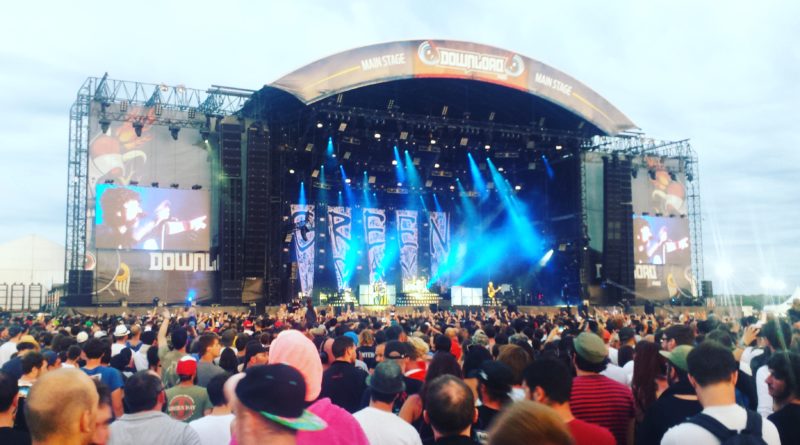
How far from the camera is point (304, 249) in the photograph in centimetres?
3434

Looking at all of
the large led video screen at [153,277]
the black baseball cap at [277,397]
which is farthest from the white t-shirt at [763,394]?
the large led video screen at [153,277]

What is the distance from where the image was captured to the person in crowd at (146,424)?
12.2ft

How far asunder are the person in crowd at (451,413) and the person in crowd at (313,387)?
0.39 m

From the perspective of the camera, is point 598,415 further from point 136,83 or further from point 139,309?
point 136,83

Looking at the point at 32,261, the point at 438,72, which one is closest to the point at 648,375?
the point at 438,72

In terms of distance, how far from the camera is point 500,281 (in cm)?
3922

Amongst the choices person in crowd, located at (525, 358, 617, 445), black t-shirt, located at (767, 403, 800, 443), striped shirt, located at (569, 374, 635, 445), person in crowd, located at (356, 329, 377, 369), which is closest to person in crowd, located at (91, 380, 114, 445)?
person in crowd, located at (525, 358, 617, 445)

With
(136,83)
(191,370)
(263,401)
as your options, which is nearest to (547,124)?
(136,83)

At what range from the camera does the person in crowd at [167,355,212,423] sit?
508 cm

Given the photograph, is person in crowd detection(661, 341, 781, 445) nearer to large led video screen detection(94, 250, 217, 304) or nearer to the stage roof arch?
the stage roof arch

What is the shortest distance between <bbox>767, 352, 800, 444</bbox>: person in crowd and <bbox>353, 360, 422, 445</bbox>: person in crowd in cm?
206

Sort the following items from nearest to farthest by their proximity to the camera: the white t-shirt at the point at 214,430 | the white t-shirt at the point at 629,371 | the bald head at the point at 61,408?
the bald head at the point at 61,408 < the white t-shirt at the point at 214,430 < the white t-shirt at the point at 629,371

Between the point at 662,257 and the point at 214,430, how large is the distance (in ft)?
117

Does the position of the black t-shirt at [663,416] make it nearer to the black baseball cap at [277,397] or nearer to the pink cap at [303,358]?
the pink cap at [303,358]
